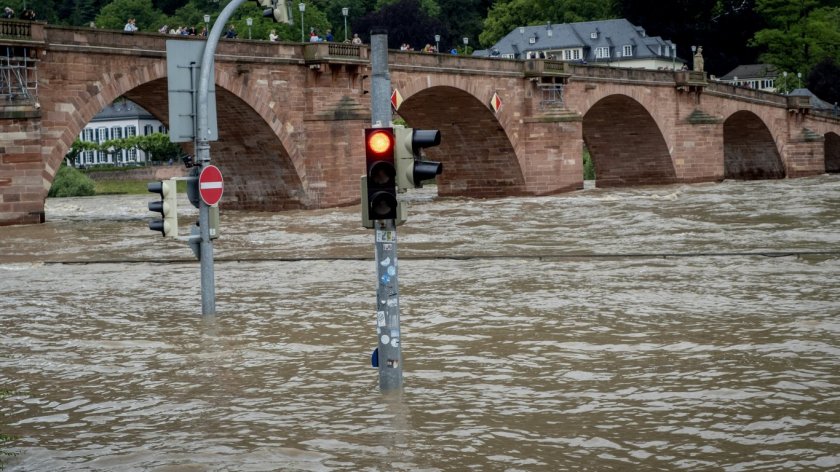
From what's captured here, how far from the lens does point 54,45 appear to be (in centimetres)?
2931

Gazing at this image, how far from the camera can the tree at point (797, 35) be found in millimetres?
89562

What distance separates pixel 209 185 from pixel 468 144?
3379cm

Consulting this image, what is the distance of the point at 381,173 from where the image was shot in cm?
877

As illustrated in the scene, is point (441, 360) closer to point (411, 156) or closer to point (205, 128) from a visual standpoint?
point (411, 156)

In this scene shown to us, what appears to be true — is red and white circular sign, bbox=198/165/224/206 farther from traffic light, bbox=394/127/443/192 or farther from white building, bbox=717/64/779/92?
white building, bbox=717/64/779/92

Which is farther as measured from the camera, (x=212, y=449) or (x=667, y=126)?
(x=667, y=126)

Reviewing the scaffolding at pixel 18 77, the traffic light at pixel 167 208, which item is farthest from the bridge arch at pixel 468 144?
the traffic light at pixel 167 208

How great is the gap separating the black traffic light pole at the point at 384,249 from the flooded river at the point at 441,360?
548mm

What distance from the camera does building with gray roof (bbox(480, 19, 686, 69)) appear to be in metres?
91.9

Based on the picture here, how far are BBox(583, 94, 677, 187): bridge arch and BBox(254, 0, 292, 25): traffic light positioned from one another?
4034 cm

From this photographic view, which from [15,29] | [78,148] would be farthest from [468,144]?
[78,148]

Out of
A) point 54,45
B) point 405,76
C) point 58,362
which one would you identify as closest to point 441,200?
point 405,76

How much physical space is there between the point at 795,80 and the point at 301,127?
5995 centimetres

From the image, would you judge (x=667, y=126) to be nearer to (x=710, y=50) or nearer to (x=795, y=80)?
(x=795, y=80)
